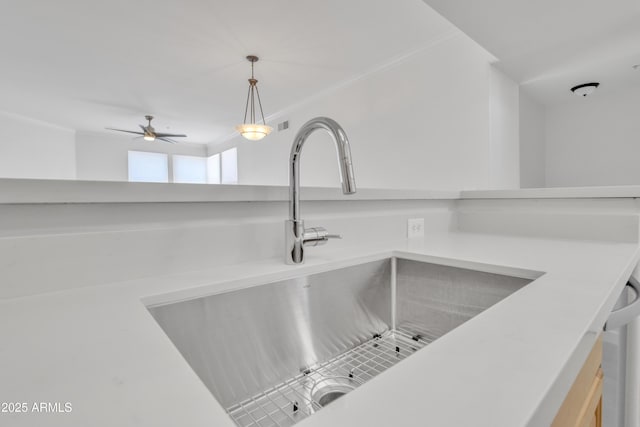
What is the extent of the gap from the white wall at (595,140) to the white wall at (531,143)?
7 cm

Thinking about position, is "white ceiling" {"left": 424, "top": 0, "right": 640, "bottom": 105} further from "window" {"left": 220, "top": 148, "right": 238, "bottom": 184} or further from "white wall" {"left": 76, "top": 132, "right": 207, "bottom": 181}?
"white wall" {"left": 76, "top": 132, "right": 207, "bottom": 181}

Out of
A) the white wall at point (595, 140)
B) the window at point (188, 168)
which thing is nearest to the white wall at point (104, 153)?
the window at point (188, 168)

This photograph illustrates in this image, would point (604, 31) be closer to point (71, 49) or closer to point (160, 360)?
point (160, 360)

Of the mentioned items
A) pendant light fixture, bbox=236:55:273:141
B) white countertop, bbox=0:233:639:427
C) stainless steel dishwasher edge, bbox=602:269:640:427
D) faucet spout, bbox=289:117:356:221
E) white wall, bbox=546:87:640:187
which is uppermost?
pendant light fixture, bbox=236:55:273:141

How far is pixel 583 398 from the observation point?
0.43 metres

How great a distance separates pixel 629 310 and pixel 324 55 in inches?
126

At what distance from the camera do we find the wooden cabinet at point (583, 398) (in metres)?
0.36

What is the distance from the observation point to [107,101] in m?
4.66

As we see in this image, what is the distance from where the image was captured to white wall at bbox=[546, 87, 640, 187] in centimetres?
226

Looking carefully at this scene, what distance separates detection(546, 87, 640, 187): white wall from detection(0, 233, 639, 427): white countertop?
94.8 inches

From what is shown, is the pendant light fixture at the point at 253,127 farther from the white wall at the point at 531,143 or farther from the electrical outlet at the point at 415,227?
the electrical outlet at the point at 415,227

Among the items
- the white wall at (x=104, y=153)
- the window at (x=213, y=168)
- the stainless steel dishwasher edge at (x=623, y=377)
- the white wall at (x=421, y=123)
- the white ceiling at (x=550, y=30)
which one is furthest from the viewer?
the window at (x=213, y=168)

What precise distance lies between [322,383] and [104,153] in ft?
25.3

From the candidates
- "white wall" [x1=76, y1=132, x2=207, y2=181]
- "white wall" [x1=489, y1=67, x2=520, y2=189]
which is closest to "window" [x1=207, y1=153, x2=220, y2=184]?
"white wall" [x1=76, y1=132, x2=207, y2=181]
